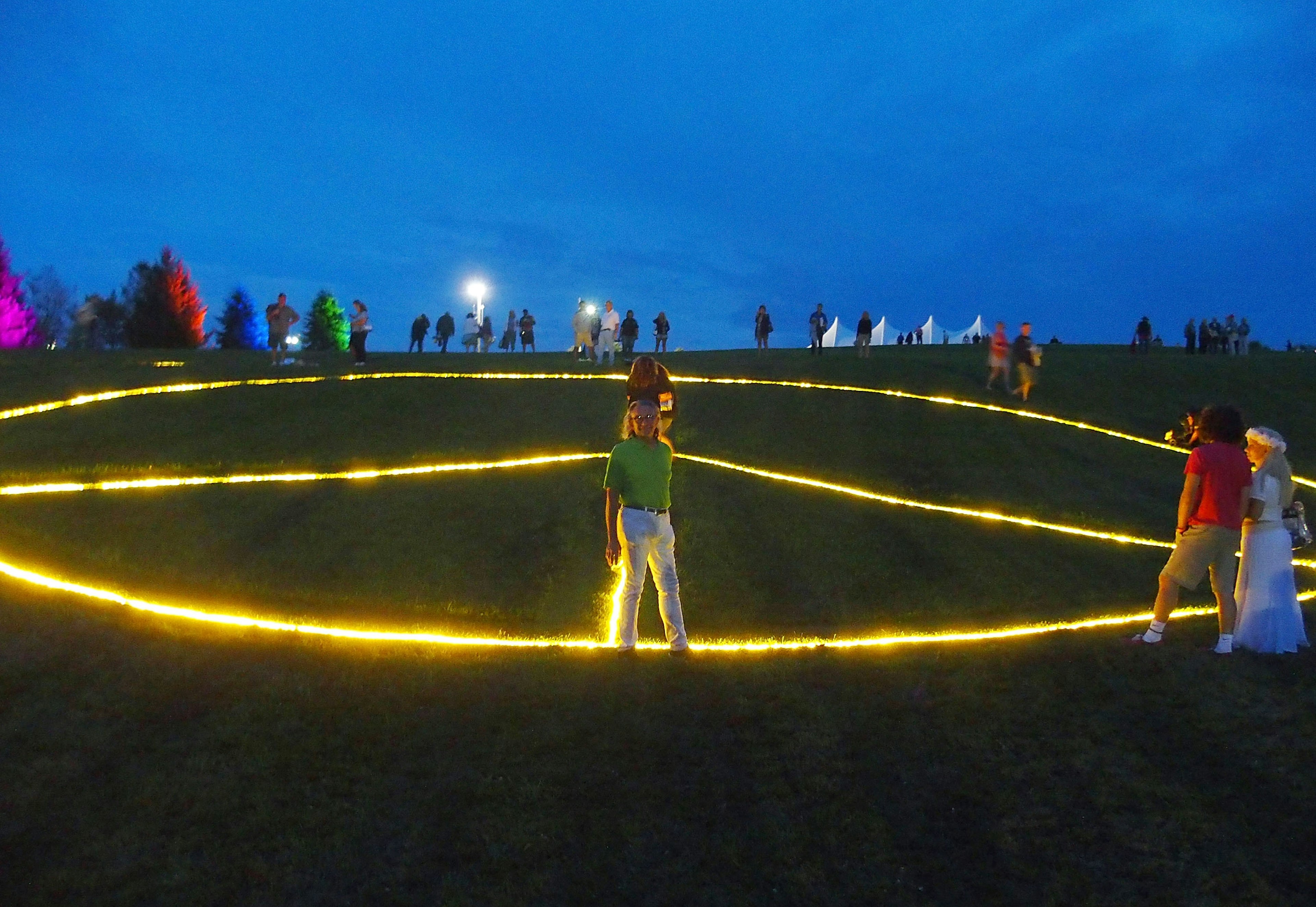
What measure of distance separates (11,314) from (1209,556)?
87349 millimetres

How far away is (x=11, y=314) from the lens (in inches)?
2982

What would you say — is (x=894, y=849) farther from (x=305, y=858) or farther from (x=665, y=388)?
(x=665, y=388)

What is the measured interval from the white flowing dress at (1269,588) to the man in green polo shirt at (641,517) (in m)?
5.39

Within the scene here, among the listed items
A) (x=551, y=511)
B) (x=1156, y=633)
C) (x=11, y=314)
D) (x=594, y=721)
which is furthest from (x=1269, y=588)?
(x=11, y=314)

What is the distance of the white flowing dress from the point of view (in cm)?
913

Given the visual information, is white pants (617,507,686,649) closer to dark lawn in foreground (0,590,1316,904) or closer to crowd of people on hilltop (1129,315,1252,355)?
dark lawn in foreground (0,590,1316,904)

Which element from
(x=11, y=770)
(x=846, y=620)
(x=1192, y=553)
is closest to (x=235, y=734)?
(x=11, y=770)

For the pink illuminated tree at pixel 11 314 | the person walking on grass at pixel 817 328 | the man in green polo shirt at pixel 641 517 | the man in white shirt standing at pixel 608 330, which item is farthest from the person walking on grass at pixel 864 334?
the pink illuminated tree at pixel 11 314

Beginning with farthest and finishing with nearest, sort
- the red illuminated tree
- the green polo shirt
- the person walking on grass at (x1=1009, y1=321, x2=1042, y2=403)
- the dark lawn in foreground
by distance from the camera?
the red illuminated tree → the person walking on grass at (x1=1009, y1=321, x2=1042, y2=403) → the green polo shirt → the dark lawn in foreground

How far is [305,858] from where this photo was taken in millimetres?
6281

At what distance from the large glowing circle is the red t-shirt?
216 cm

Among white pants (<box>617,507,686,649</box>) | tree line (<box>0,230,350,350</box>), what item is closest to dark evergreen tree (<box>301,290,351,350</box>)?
tree line (<box>0,230,350,350</box>)

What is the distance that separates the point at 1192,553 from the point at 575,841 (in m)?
6.44

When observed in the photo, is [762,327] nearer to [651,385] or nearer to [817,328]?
[817,328]
